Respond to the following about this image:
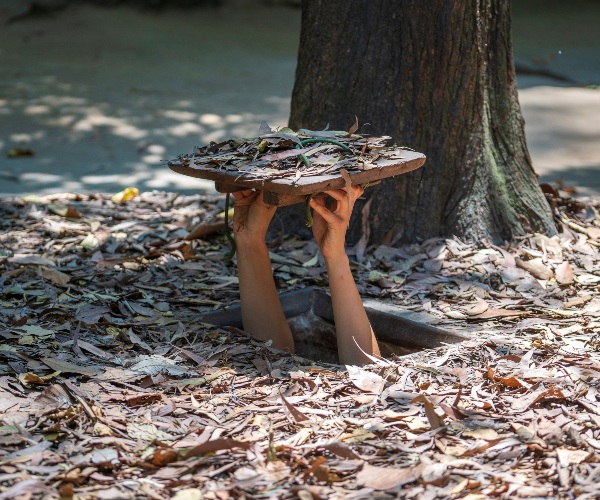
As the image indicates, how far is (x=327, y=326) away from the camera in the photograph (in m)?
3.77

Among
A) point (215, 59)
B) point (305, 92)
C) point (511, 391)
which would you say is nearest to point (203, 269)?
point (305, 92)

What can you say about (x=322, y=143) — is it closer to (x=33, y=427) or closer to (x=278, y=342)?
(x=278, y=342)

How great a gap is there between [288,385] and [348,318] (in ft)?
1.58

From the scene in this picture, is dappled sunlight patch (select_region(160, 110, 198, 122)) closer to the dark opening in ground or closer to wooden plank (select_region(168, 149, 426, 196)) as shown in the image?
the dark opening in ground

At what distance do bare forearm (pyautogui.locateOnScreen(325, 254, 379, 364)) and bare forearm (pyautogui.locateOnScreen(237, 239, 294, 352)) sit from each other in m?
0.27

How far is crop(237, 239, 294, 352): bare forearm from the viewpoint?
3441 mm

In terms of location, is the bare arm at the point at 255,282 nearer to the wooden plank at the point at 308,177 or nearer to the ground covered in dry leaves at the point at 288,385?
the ground covered in dry leaves at the point at 288,385

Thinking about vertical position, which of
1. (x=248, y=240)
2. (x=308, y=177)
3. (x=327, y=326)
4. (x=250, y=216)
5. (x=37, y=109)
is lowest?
(x=327, y=326)

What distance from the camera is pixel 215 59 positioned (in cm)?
1091

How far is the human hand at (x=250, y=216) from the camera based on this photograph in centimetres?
335

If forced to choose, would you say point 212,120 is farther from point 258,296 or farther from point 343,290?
point 343,290

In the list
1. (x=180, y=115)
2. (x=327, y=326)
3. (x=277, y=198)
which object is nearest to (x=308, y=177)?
(x=277, y=198)

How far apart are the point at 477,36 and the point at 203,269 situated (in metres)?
1.73

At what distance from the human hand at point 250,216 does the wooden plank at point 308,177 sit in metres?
0.17
